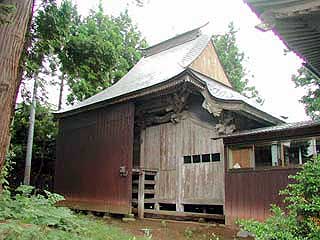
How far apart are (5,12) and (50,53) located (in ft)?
13.9

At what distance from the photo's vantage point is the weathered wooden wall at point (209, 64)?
518 inches

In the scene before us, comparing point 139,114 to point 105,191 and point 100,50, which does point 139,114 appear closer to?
point 105,191

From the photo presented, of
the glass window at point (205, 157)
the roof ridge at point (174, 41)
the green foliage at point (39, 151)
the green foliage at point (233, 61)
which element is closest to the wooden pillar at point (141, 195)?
the glass window at point (205, 157)

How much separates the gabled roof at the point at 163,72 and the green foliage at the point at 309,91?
6962 millimetres

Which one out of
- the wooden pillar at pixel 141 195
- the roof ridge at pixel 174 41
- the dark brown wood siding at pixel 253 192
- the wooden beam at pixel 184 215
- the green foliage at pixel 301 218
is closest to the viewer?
the green foliage at pixel 301 218

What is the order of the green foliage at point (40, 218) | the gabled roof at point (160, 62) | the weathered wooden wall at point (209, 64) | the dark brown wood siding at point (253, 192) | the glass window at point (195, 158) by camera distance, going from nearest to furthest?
the green foliage at point (40, 218) → the dark brown wood siding at point (253, 192) → the glass window at point (195, 158) → the gabled roof at point (160, 62) → the weathered wooden wall at point (209, 64)

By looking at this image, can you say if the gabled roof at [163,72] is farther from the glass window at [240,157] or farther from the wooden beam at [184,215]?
the wooden beam at [184,215]

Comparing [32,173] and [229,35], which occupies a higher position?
[229,35]

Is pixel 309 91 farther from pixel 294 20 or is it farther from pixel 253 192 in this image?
pixel 294 20

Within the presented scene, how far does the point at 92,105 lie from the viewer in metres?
12.5

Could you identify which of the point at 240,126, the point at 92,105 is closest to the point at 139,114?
the point at 92,105

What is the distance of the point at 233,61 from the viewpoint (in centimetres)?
2744

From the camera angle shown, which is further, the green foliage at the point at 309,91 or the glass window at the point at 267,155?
the green foliage at the point at 309,91

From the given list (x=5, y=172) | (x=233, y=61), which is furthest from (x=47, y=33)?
(x=233, y=61)
